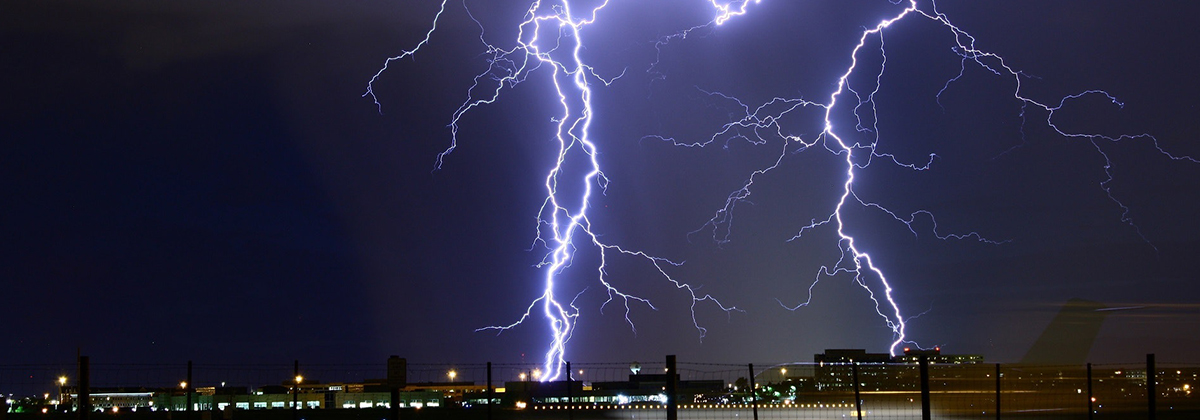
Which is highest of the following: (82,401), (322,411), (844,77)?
(844,77)

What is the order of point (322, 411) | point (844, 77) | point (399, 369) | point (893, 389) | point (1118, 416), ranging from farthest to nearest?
point (893, 389) < point (844, 77) < point (1118, 416) < point (322, 411) < point (399, 369)

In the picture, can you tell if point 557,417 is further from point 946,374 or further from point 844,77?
point 946,374

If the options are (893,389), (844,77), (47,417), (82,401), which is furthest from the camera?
(893,389)

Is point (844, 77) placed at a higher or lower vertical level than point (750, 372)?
higher

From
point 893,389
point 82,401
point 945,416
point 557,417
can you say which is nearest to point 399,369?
point 82,401

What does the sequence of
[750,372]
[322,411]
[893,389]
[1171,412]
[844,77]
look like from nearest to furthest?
1. [750,372]
2. [322,411]
3. [1171,412]
4. [844,77]
5. [893,389]

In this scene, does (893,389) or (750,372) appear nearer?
(750,372)

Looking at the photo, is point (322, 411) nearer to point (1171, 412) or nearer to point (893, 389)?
point (1171, 412)

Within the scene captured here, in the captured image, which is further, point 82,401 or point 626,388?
point 626,388

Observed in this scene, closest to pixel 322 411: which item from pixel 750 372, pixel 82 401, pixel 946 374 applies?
pixel 82 401
